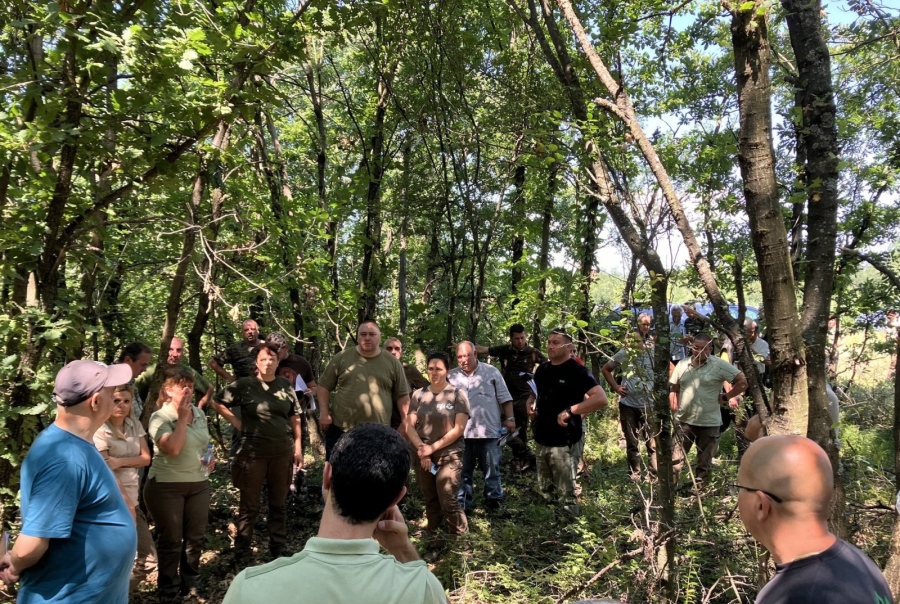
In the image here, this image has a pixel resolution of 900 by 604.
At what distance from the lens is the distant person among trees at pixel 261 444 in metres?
4.91

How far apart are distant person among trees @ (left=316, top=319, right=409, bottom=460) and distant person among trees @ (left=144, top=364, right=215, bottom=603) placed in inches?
52.7

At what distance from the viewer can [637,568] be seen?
342 centimetres

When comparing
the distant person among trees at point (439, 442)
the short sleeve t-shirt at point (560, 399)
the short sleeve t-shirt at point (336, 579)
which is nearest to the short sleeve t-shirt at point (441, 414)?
the distant person among trees at point (439, 442)

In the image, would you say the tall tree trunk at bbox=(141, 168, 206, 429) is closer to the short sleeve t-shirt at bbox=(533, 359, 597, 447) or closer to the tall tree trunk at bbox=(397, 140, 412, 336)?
the tall tree trunk at bbox=(397, 140, 412, 336)

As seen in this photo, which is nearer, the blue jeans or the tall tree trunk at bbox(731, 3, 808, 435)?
the tall tree trunk at bbox(731, 3, 808, 435)

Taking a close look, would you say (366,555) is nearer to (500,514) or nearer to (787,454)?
(787,454)

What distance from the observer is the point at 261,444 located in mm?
4898

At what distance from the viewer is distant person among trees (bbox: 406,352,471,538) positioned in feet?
16.6

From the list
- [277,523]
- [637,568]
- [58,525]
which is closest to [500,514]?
[277,523]

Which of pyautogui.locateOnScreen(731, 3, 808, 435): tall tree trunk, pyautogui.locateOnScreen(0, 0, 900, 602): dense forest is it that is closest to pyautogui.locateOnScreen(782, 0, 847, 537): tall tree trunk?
pyautogui.locateOnScreen(0, 0, 900, 602): dense forest

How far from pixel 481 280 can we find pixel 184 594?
4.89 metres

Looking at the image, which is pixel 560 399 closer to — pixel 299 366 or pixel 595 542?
pixel 595 542

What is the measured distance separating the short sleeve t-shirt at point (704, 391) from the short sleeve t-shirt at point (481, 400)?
2.16 m

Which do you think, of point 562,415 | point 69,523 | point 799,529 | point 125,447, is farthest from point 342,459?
point 562,415
